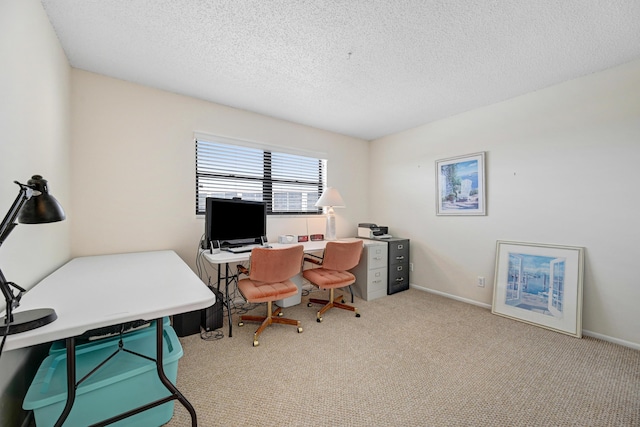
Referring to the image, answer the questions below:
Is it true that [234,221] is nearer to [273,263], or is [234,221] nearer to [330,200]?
[273,263]

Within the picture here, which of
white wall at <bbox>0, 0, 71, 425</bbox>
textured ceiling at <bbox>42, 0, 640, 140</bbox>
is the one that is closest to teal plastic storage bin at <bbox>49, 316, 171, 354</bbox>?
white wall at <bbox>0, 0, 71, 425</bbox>

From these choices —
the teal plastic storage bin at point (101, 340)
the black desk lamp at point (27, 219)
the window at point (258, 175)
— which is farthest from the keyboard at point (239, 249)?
the black desk lamp at point (27, 219)

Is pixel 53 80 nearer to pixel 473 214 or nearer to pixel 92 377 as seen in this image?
pixel 92 377

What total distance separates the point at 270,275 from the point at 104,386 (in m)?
1.22

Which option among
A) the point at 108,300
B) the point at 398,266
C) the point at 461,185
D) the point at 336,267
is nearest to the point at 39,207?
the point at 108,300

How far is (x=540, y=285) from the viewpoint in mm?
2561

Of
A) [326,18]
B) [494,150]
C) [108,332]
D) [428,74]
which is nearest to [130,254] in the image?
[108,332]

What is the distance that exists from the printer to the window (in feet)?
2.37

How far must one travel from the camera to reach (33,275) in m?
1.43

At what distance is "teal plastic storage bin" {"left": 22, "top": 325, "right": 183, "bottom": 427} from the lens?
1102 millimetres

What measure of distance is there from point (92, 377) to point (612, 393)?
3.02m

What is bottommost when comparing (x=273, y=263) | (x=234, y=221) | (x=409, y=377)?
(x=409, y=377)

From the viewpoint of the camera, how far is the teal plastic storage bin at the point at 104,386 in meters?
1.10

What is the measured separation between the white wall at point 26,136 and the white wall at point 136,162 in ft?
1.22
